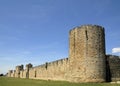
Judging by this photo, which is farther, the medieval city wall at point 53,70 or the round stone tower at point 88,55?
the medieval city wall at point 53,70

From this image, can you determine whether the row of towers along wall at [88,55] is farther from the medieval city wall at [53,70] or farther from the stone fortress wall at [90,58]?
the medieval city wall at [53,70]

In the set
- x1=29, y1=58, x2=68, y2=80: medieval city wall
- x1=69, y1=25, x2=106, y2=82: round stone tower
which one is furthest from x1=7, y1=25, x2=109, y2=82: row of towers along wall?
x1=29, y1=58, x2=68, y2=80: medieval city wall

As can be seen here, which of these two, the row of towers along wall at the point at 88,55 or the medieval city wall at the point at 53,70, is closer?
the row of towers along wall at the point at 88,55

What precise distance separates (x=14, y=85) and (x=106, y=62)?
10143 millimetres

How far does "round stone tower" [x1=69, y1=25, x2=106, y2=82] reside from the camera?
22.5 meters

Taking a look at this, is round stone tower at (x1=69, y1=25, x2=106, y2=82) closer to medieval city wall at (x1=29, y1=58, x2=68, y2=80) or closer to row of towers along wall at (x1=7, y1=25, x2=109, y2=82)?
row of towers along wall at (x1=7, y1=25, x2=109, y2=82)

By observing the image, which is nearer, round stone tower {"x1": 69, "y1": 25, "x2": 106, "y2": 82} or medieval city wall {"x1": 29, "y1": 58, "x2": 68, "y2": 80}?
round stone tower {"x1": 69, "y1": 25, "x2": 106, "y2": 82}

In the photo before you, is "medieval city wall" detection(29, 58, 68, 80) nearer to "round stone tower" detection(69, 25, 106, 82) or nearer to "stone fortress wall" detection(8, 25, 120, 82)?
"stone fortress wall" detection(8, 25, 120, 82)

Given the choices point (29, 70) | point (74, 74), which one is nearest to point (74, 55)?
point (74, 74)

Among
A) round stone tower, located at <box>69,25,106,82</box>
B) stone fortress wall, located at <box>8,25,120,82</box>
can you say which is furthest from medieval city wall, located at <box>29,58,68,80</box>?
round stone tower, located at <box>69,25,106,82</box>

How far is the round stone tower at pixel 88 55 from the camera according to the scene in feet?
73.7

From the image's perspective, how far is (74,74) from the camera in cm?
2336

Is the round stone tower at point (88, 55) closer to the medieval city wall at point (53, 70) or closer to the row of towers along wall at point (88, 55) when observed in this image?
the row of towers along wall at point (88, 55)

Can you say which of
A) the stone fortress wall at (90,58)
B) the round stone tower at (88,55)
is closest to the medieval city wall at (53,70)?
the stone fortress wall at (90,58)
